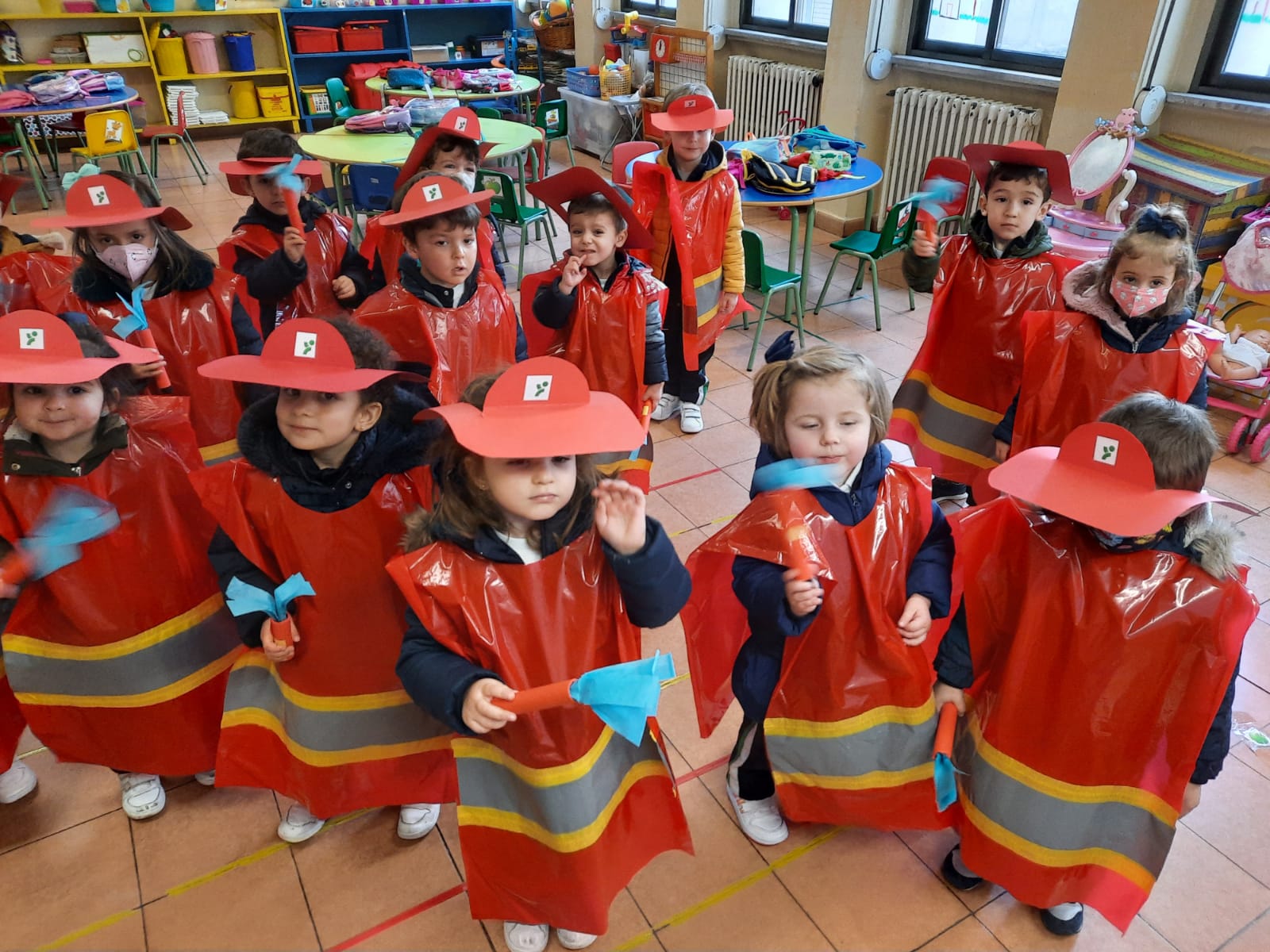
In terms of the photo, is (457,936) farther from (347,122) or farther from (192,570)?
(347,122)

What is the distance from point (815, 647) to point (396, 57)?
9.20 metres

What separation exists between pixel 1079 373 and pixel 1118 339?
0.12 m

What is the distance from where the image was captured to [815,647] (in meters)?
1.59

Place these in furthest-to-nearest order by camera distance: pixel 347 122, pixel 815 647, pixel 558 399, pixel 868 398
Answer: pixel 347 122, pixel 815 647, pixel 868 398, pixel 558 399

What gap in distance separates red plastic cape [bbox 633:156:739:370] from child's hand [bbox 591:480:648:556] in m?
1.99

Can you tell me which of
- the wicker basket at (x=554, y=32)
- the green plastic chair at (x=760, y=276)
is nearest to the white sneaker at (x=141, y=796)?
the green plastic chair at (x=760, y=276)

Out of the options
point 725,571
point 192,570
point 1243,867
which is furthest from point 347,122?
point 1243,867

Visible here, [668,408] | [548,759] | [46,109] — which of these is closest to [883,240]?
[668,408]

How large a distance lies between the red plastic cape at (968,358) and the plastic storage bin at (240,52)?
806 centimetres

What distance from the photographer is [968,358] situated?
2635 mm

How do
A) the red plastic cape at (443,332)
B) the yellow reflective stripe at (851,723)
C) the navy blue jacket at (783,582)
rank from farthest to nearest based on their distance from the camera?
the red plastic cape at (443,332)
the yellow reflective stripe at (851,723)
the navy blue jacket at (783,582)

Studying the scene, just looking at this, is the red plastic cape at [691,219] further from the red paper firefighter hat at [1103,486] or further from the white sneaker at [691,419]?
the red paper firefighter hat at [1103,486]

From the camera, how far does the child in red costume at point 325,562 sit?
1.48 meters

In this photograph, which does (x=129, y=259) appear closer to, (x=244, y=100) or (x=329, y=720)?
(x=329, y=720)
